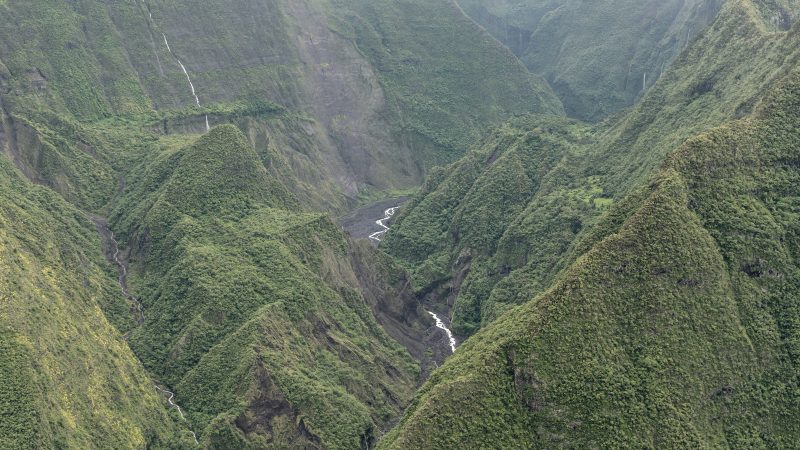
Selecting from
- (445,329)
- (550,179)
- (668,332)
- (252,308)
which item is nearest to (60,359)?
(252,308)

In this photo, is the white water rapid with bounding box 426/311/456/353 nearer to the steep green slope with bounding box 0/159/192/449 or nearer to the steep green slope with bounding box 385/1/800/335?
the steep green slope with bounding box 385/1/800/335

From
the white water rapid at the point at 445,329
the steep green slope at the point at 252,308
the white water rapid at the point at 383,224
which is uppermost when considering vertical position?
the steep green slope at the point at 252,308

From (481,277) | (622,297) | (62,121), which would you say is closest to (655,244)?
(622,297)

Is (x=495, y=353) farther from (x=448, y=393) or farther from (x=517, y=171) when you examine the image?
(x=517, y=171)

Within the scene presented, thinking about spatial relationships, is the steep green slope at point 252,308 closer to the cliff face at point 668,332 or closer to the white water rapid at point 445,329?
the white water rapid at point 445,329

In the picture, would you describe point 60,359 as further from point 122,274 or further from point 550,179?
point 550,179

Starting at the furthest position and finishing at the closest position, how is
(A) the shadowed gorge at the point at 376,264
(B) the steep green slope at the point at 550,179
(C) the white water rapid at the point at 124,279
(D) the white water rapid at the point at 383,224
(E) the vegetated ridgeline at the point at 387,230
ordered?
1. (D) the white water rapid at the point at 383,224
2. (E) the vegetated ridgeline at the point at 387,230
3. (B) the steep green slope at the point at 550,179
4. (C) the white water rapid at the point at 124,279
5. (A) the shadowed gorge at the point at 376,264

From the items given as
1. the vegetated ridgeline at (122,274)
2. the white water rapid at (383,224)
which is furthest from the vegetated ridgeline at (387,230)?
the vegetated ridgeline at (122,274)
